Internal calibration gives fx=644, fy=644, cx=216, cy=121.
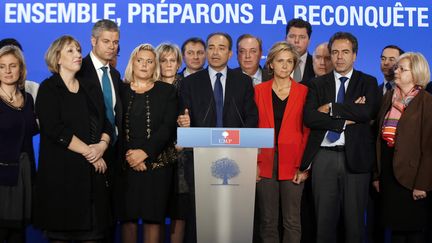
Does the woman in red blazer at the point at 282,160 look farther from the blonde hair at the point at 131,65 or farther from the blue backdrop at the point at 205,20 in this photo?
the blue backdrop at the point at 205,20

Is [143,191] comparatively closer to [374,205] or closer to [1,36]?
[374,205]

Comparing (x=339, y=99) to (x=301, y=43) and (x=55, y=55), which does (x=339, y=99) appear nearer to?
(x=301, y=43)

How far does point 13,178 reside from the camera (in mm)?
4016

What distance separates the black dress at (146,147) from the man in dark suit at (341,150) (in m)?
0.89

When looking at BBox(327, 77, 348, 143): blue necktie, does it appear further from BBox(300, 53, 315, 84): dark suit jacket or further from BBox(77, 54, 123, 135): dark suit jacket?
BBox(77, 54, 123, 135): dark suit jacket

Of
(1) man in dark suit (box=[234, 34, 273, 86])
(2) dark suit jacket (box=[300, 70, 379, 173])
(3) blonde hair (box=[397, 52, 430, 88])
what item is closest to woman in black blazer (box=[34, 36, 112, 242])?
(2) dark suit jacket (box=[300, 70, 379, 173])

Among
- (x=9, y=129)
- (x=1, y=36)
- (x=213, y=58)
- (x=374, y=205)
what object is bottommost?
(x=374, y=205)

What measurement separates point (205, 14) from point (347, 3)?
1.29 meters

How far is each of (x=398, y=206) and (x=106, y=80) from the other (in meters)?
2.06

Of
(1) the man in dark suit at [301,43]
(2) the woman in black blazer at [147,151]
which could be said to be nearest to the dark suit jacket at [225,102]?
(2) the woman in black blazer at [147,151]

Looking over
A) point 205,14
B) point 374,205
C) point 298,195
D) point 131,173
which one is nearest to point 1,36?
point 205,14

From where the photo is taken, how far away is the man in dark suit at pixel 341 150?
412 centimetres

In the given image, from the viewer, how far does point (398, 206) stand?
13.6ft

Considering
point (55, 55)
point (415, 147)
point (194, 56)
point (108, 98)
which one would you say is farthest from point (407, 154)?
point (55, 55)
